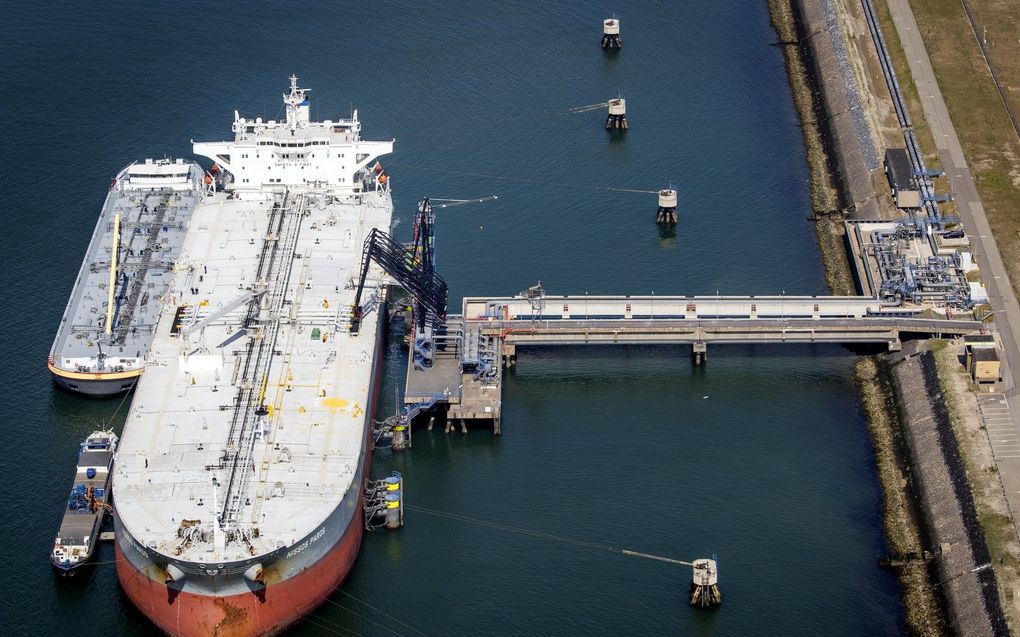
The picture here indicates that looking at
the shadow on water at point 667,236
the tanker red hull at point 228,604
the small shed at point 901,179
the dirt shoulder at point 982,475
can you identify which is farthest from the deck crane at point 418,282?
the small shed at point 901,179

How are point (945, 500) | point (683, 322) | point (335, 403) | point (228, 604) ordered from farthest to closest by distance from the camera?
1. point (683, 322)
2. point (335, 403)
3. point (945, 500)
4. point (228, 604)

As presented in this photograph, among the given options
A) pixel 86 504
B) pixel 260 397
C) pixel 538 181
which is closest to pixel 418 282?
pixel 260 397

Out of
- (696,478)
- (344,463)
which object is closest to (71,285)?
(344,463)

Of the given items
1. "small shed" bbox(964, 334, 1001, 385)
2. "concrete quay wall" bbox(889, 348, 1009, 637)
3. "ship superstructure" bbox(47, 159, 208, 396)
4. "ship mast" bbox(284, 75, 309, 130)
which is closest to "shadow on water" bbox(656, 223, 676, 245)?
"concrete quay wall" bbox(889, 348, 1009, 637)

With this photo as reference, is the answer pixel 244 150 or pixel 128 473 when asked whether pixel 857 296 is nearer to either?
pixel 244 150

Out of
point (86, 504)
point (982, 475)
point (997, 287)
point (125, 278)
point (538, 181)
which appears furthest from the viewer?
point (538, 181)

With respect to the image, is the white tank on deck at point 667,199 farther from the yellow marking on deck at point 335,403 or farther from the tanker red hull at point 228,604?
the tanker red hull at point 228,604

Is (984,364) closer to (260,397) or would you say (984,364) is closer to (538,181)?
(538,181)
